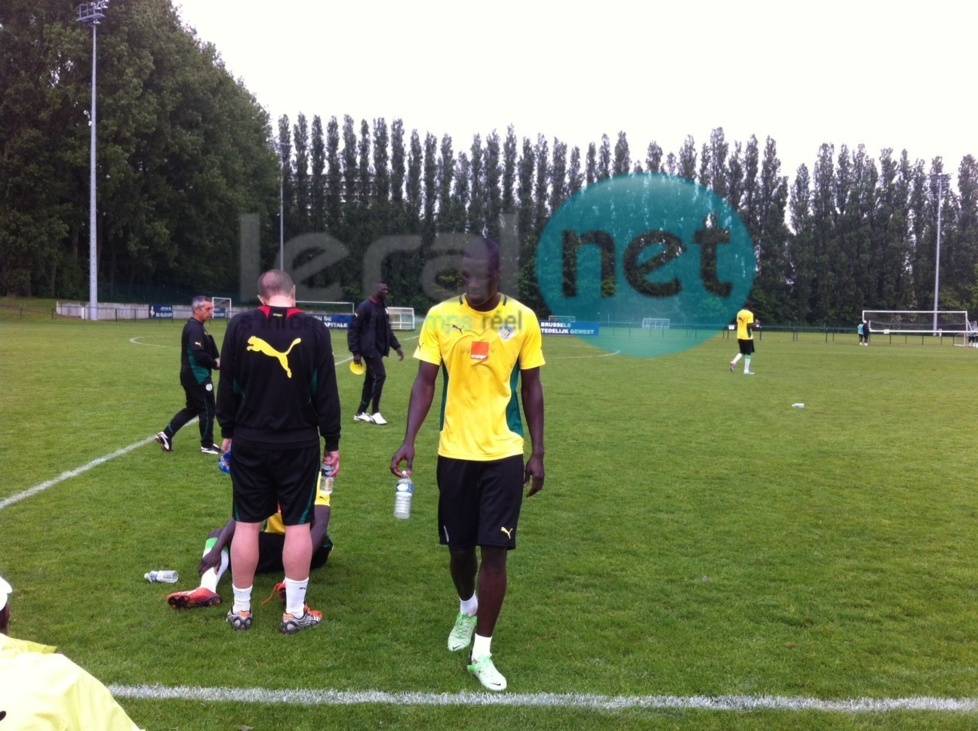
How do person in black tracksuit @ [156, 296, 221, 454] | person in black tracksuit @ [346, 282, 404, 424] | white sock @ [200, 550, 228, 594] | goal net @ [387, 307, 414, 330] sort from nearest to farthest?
white sock @ [200, 550, 228, 594] → person in black tracksuit @ [156, 296, 221, 454] → person in black tracksuit @ [346, 282, 404, 424] → goal net @ [387, 307, 414, 330]

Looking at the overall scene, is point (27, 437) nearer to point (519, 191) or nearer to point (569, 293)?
point (569, 293)

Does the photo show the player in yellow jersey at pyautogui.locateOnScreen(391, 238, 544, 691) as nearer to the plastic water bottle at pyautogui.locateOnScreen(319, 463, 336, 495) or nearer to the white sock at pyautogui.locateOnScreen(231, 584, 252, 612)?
the plastic water bottle at pyautogui.locateOnScreen(319, 463, 336, 495)

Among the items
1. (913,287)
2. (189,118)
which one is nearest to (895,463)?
(189,118)

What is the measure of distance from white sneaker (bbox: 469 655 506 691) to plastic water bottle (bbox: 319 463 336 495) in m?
1.41

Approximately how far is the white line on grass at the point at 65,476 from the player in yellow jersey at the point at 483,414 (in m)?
4.72

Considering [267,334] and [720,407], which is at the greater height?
[267,334]

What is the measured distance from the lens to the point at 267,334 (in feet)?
13.5

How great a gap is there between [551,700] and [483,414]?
1.38 metres

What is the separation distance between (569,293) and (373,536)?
5176cm

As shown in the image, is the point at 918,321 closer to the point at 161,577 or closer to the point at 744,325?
the point at 744,325

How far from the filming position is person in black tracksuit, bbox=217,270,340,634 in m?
4.12

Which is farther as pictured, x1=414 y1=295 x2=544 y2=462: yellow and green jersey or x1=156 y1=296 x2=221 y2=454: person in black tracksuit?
x1=156 y1=296 x2=221 y2=454: person in black tracksuit

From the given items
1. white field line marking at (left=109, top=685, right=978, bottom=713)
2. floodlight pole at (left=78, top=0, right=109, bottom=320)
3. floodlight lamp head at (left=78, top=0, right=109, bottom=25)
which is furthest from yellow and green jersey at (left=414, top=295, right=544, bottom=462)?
floodlight lamp head at (left=78, top=0, right=109, bottom=25)

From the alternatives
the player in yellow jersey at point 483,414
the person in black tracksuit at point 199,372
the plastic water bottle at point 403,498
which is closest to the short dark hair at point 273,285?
the player in yellow jersey at point 483,414
